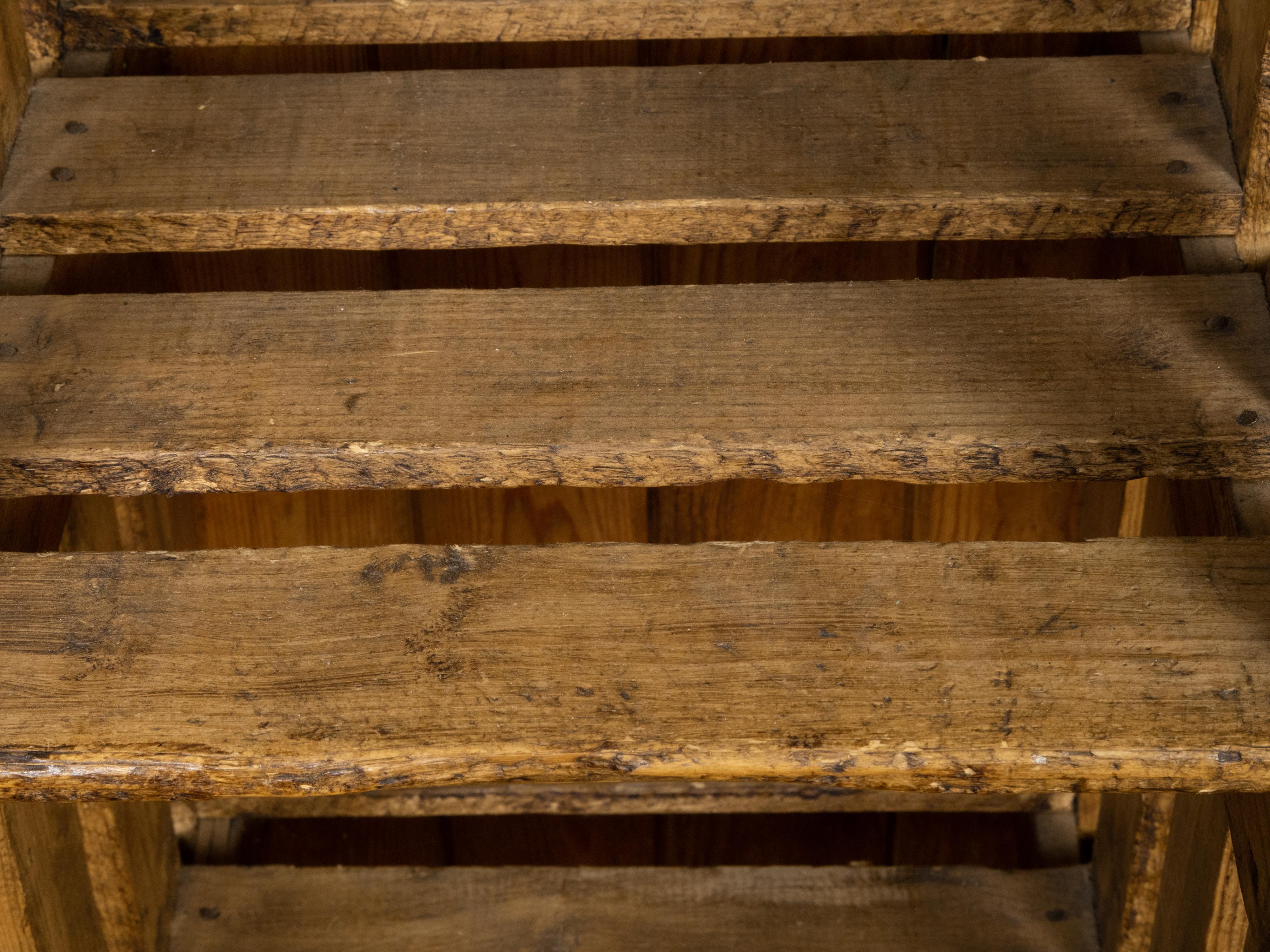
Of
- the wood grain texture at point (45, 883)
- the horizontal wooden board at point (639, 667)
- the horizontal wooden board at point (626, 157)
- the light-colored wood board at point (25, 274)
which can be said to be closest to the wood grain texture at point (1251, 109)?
the horizontal wooden board at point (626, 157)

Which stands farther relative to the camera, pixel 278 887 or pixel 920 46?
pixel 278 887

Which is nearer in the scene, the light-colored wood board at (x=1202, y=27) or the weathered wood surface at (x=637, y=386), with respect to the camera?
the weathered wood surface at (x=637, y=386)

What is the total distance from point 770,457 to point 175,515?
818 mm

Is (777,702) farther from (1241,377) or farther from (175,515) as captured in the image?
(175,515)

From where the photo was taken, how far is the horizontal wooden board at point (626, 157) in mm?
987

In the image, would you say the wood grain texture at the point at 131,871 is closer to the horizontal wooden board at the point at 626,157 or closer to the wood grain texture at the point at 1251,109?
the horizontal wooden board at the point at 626,157

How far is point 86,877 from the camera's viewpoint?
1155mm

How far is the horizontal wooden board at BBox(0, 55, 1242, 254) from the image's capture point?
3.24 feet

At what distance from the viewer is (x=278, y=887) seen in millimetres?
1361

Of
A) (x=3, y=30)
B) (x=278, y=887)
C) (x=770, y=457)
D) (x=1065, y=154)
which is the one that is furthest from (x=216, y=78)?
(x=278, y=887)

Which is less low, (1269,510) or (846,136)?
(846,136)

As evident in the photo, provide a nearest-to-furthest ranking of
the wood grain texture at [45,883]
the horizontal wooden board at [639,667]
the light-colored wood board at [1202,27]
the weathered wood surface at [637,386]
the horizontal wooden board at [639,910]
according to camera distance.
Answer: the horizontal wooden board at [639,667], the weathered wood surface at [637,386], the wood grain texture at [45,883], the light-colored wood board at [1202,27], the horizontal wooden board at [639,910]

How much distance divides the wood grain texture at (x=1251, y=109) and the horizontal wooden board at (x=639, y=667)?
0.94 ft

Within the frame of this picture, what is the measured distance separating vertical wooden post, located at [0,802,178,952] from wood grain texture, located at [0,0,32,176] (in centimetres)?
56
